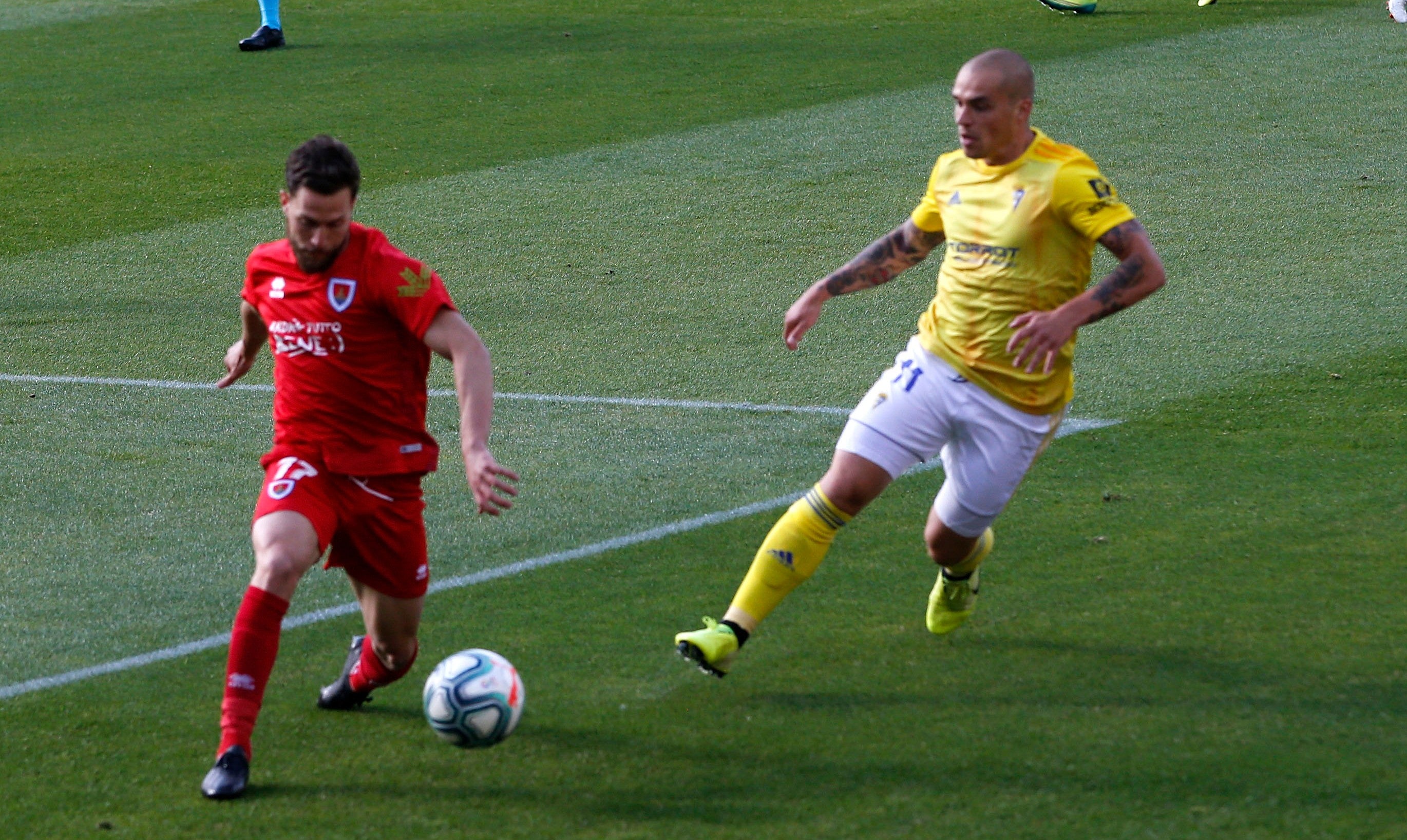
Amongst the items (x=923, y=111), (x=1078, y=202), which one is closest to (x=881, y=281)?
(x=1078, y=202)

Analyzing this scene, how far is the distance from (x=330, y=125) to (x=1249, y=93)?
28.0ft

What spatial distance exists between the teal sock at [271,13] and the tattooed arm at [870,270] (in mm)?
16336

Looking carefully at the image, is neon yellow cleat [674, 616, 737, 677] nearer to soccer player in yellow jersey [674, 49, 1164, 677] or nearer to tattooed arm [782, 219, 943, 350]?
soccer player in yellow jersey [674, 49, 1164, 677]

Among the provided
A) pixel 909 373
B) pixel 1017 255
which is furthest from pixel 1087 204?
pixel 909 373

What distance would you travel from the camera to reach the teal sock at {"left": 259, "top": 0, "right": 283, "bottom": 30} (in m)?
20.8

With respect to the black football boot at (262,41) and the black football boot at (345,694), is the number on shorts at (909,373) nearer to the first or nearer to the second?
the black football boot at (345,694)

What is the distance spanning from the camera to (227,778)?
4.84 metres

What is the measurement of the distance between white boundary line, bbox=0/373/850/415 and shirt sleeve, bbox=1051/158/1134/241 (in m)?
3.38

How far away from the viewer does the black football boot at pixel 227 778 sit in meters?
4.84

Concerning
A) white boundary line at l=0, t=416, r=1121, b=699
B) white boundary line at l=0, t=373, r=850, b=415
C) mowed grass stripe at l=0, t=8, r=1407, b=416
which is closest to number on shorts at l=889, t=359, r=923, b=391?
white boundary line at l=0, t=416, r=1121, b=699

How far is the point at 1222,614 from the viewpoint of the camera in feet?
20.1

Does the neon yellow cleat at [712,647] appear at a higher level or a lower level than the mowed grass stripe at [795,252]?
higher

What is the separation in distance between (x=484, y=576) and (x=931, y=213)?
2.18 m

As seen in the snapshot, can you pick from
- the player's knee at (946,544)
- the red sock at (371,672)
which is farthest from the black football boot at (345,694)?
the player's knee at (946,544)
